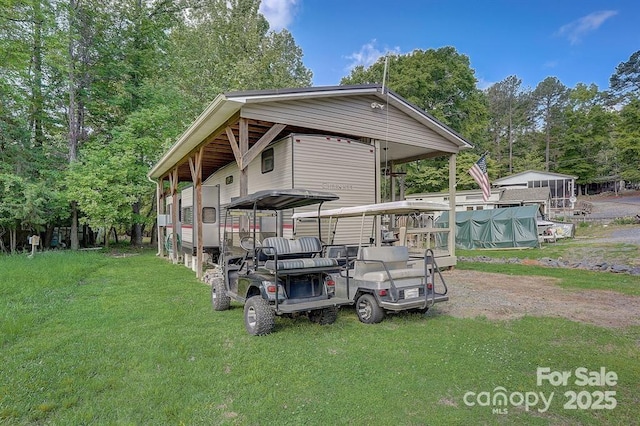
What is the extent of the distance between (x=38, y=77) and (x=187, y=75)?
8.83 metres

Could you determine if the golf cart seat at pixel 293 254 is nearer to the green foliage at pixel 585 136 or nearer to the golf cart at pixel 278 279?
the golf cart at pixel 278 279

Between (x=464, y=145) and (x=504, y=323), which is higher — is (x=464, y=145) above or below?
above

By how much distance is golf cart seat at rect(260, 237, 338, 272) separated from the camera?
432cm

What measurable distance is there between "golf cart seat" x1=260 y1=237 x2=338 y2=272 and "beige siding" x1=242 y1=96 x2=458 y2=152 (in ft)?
10.0

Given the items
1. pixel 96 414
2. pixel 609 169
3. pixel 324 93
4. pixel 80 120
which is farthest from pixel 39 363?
pixel 609 169

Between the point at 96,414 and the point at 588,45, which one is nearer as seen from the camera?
the point at 96,414

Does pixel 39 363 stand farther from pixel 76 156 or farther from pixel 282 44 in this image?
pixel 282 44

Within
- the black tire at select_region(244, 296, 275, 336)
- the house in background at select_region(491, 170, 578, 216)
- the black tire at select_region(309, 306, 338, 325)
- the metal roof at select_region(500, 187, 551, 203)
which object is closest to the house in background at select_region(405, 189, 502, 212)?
the metal roof at select_region(500, 187, 551, 203)

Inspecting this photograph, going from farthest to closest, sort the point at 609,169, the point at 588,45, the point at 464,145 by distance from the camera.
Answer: the point at 609,169 → the point at 588,45 → the point at 464,145

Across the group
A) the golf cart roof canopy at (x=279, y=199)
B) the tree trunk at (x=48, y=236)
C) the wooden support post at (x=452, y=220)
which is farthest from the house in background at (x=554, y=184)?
the tree trunk at (x=48, y=236)

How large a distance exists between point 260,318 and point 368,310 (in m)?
1.56

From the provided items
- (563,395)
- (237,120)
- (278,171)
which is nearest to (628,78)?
(278,171)

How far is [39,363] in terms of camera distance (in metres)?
3.44

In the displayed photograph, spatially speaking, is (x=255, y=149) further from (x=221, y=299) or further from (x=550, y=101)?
(x=550, y=101)
